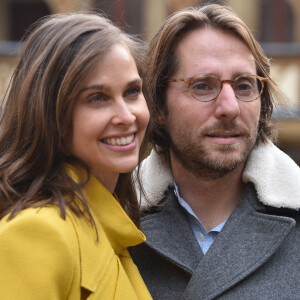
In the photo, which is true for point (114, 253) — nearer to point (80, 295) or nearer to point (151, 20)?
point (80, 295)

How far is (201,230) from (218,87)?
0.62 metres

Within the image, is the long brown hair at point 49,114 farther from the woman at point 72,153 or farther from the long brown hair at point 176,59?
the long brown hair at point 176,59

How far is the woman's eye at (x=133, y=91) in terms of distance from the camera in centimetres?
258

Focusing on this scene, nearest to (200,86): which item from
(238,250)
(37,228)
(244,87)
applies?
(244,87)

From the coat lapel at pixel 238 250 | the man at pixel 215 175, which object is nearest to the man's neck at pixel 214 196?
the man at pixel 215 175

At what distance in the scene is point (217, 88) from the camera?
3.25 metres

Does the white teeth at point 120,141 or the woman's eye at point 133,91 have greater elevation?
the woman's eye at point 133,91

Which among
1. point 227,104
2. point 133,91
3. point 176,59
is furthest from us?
point 176,59

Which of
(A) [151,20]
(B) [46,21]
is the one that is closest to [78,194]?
(B) [46,21]

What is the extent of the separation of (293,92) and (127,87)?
858cm

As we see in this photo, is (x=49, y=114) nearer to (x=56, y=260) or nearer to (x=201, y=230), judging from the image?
(x=56, y=260)

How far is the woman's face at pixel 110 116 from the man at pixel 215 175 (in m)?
0.39

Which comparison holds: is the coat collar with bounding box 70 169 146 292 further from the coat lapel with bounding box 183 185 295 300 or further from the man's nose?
the man's nose

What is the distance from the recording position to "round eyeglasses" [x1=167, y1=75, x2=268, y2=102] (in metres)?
3.24
